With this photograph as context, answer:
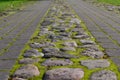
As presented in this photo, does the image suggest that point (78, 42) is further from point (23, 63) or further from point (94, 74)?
point (94, 74)

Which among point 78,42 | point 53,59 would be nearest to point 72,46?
point 78,42

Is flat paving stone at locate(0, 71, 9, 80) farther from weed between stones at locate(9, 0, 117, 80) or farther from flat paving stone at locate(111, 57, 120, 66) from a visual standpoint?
flat paving stone at locate(111, 57, 120, 66)

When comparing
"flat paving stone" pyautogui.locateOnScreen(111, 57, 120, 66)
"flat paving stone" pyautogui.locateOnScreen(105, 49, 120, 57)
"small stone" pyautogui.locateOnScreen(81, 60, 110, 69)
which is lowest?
"flat paving stone" pyautogui.locateOnScreen(105, 49, 120, 57)

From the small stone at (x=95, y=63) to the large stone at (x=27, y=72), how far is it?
764 mm

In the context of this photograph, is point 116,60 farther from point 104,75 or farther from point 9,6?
point 9,6

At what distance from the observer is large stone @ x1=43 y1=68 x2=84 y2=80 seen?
13.3 ft

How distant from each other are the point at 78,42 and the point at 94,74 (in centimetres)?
240

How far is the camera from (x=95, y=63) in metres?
4.76

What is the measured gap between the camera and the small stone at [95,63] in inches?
181

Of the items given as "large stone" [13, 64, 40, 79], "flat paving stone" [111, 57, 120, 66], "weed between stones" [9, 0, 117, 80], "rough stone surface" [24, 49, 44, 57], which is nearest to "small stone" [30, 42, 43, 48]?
"weed between stones" [9, 0, 117, 80]

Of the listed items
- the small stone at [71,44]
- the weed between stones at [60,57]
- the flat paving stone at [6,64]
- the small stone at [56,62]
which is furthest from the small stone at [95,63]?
the small stone at [71,44]

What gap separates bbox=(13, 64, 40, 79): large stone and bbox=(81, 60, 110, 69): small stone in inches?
30.1

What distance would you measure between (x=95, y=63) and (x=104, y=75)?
2.09 ft

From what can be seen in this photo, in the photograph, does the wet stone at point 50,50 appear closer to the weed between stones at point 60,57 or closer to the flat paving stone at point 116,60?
the weed between stones at point 60,57
